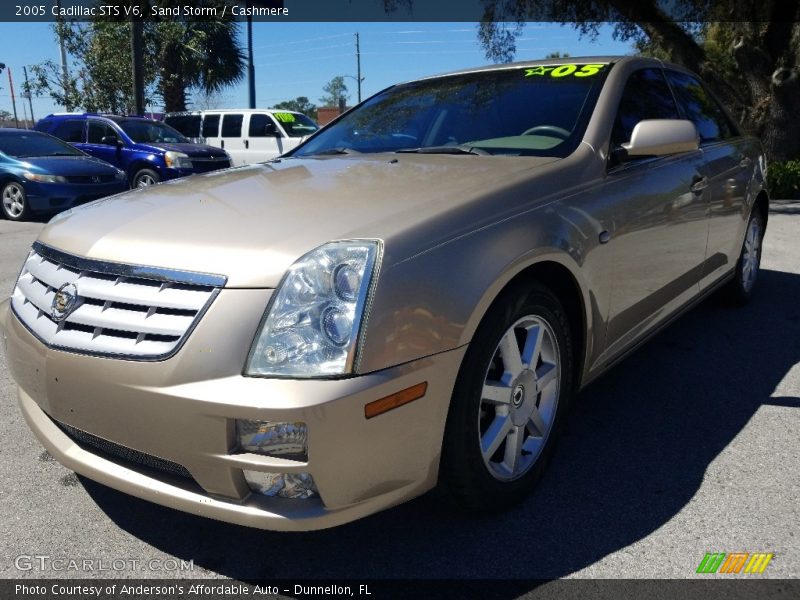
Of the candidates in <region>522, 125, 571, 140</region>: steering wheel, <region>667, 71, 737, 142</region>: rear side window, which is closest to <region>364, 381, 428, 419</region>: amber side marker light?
<region>522, 125, 571, 140</region>: steering wheel

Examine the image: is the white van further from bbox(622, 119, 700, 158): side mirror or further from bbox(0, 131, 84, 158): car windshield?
bbox(622, 119, 700, 158): side mirror

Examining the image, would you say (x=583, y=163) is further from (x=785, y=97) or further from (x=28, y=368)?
(x=785, y=97)

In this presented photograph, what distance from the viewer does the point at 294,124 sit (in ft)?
50.2

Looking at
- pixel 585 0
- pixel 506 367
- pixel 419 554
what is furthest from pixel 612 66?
pixel 585 0

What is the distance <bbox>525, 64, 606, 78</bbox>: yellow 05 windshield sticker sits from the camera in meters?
3.19

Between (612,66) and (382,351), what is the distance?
2142mm

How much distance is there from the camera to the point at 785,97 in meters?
12.7

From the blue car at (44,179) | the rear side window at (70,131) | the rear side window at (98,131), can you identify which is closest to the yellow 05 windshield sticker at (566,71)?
the blue car at (44,179)

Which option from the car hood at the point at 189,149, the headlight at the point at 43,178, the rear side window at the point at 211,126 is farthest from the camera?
the rear side window at the point at 211,126

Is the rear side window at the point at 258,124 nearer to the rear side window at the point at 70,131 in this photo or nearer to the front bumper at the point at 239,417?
the rear side window at the point at 70,131

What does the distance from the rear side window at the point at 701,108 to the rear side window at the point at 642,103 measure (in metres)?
0.19

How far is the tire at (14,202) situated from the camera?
980cm

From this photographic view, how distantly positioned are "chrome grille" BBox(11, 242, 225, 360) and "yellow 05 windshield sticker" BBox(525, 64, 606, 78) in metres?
2.12

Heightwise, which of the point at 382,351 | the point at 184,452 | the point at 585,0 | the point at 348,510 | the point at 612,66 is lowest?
the point at 348,510
